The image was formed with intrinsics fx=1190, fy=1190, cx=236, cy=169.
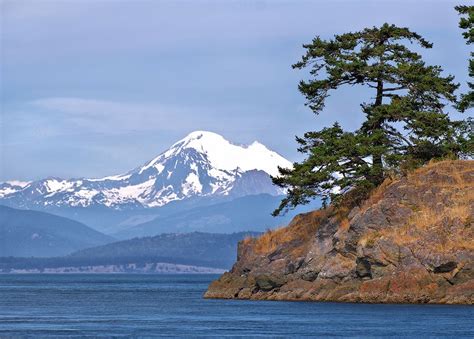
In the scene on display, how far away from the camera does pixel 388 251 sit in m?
90.4

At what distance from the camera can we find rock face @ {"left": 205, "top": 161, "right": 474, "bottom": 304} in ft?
290

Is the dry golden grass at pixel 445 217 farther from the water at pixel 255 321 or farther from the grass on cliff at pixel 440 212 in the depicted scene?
the water at pixel 255 321

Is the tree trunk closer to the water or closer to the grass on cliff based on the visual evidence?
the grass on cliff

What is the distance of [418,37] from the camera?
10475 centimetres

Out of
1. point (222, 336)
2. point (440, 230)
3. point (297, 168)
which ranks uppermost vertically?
point (297, 168)

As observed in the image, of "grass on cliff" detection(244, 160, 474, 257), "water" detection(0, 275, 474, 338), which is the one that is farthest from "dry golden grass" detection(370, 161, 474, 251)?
"water" detection(0, 275, 474, 338)

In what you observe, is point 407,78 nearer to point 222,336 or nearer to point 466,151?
point 466,151

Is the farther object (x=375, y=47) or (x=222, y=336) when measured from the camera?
(x=375, y=47)

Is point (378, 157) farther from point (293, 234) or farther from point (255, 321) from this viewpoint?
point (255, 321)

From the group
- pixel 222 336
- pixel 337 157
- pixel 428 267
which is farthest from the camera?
pixel 337 157

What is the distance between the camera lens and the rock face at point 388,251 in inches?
3474

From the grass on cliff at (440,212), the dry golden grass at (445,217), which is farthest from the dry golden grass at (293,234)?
the dry golden grass at (445,217)

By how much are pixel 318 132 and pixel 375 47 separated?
891cm

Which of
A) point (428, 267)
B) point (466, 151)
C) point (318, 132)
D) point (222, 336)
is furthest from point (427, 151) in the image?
point (222, 336)
